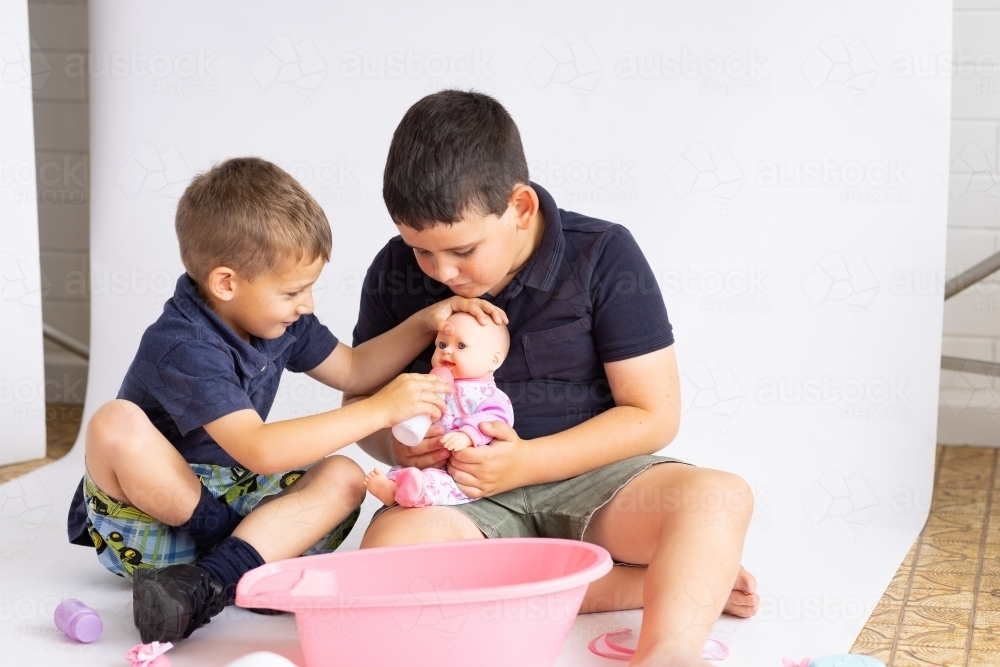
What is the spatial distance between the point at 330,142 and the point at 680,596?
1.12m

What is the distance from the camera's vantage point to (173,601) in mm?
1122

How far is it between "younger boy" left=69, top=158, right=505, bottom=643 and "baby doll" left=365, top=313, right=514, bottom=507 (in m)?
0.02

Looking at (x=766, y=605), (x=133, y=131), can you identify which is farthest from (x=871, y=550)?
(x=133, y=131)

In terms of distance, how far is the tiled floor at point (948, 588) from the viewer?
3.91 feet

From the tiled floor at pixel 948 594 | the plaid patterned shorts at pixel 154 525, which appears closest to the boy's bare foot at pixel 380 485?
the plaid patterned shorts at pixel 154 525

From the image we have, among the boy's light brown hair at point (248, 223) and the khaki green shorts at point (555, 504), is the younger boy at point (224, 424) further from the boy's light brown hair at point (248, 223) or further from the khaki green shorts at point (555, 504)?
the khaki green shorts at point (555, 504)

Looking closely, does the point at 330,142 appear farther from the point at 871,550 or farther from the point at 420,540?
the point at 871,550

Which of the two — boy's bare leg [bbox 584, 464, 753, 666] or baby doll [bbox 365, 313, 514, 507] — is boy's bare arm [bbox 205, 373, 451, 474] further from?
boy's bare leg [bbox 584, 464, 753, 666]

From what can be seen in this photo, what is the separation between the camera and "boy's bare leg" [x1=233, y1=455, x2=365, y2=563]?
1238 mm

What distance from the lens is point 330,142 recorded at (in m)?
1.92

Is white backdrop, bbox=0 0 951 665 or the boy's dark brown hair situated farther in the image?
white backdrop, bbox=0 0 951 665

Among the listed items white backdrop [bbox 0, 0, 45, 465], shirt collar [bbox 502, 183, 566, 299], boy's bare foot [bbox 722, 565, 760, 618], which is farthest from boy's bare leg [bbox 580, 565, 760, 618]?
white backdrop [bbox 0, 0, 45, 465]

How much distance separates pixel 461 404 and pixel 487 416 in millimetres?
33

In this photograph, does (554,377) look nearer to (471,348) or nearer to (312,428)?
(471,348)
